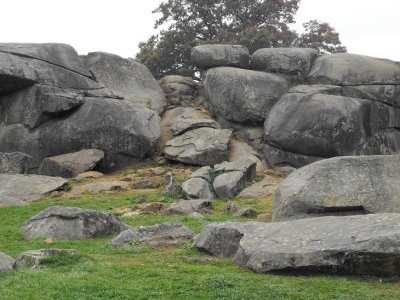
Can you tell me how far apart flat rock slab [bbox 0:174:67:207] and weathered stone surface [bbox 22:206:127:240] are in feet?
24.4

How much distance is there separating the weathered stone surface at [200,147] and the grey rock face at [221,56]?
611cm

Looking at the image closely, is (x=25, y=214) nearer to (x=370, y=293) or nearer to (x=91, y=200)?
(x=91, y=200)

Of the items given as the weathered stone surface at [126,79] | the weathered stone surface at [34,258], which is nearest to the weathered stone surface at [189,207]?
the weathered stone surface at [34,258]

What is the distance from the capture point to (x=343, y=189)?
15453mm

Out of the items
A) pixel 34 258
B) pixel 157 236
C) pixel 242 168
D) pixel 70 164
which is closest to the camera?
pixel 34 258

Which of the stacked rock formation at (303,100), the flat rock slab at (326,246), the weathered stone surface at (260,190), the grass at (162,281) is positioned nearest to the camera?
the grass at (162,281)

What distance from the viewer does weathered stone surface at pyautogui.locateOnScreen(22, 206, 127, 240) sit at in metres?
17.4

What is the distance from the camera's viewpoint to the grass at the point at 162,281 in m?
10.6

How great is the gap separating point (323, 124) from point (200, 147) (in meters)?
7.26

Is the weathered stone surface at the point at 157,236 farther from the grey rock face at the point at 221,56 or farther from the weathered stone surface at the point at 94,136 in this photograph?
the grey rock face at the point at 221,56

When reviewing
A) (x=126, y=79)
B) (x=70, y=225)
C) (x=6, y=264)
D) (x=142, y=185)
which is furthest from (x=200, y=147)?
(x=6, y=264)

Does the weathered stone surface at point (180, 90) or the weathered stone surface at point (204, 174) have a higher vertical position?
the weathered stone surface at point (180, 90)

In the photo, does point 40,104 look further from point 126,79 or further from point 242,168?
point 242,168

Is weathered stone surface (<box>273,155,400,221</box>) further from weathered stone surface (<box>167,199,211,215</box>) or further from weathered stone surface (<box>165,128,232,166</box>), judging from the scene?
weathered stone surface (<box>165,128,232,166</box>)
